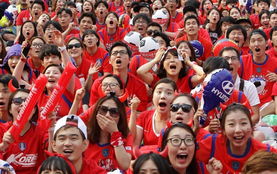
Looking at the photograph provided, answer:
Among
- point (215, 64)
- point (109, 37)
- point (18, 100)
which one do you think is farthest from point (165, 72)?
point (109, 37)

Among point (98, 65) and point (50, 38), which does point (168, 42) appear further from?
point (50, 38)

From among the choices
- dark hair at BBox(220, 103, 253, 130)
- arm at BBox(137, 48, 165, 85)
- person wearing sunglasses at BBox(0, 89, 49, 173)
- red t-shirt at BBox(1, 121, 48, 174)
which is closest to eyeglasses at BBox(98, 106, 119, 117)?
person wearing sunglasses at BBox(0, 89, 49, 173)

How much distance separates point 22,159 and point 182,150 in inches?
62.5

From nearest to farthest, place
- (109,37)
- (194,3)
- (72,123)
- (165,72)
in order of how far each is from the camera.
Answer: (72,123), (165,72), (109,37), (194,3)

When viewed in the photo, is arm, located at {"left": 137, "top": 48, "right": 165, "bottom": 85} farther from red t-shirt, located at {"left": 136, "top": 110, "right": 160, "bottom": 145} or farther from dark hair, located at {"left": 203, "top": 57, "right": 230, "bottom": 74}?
red t-shirt, located at {"left": 136, "top": 110, "right": 160, "bottom": 145}

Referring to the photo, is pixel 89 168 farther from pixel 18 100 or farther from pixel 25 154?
pixel 18 100

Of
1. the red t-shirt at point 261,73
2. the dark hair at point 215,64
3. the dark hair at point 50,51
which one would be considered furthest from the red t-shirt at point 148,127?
the red t-shirt at point 261,73

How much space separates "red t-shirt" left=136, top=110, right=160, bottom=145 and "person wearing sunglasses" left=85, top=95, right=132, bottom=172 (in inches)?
16.4

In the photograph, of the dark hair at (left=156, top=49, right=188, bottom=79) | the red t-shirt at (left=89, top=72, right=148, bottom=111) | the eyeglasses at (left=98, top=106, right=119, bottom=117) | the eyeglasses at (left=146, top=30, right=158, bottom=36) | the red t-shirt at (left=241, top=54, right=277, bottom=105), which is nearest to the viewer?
the eyeglasses at (left=98, top=106, right=119, bottom=117)

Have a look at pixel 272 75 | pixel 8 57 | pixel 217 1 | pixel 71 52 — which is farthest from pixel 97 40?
pixel 217 1

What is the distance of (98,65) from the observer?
7262 millimetres

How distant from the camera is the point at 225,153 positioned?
4.35m

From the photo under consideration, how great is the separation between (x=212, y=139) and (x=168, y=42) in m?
3.72

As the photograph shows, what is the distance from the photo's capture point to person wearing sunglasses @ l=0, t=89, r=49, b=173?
15.6 feet
